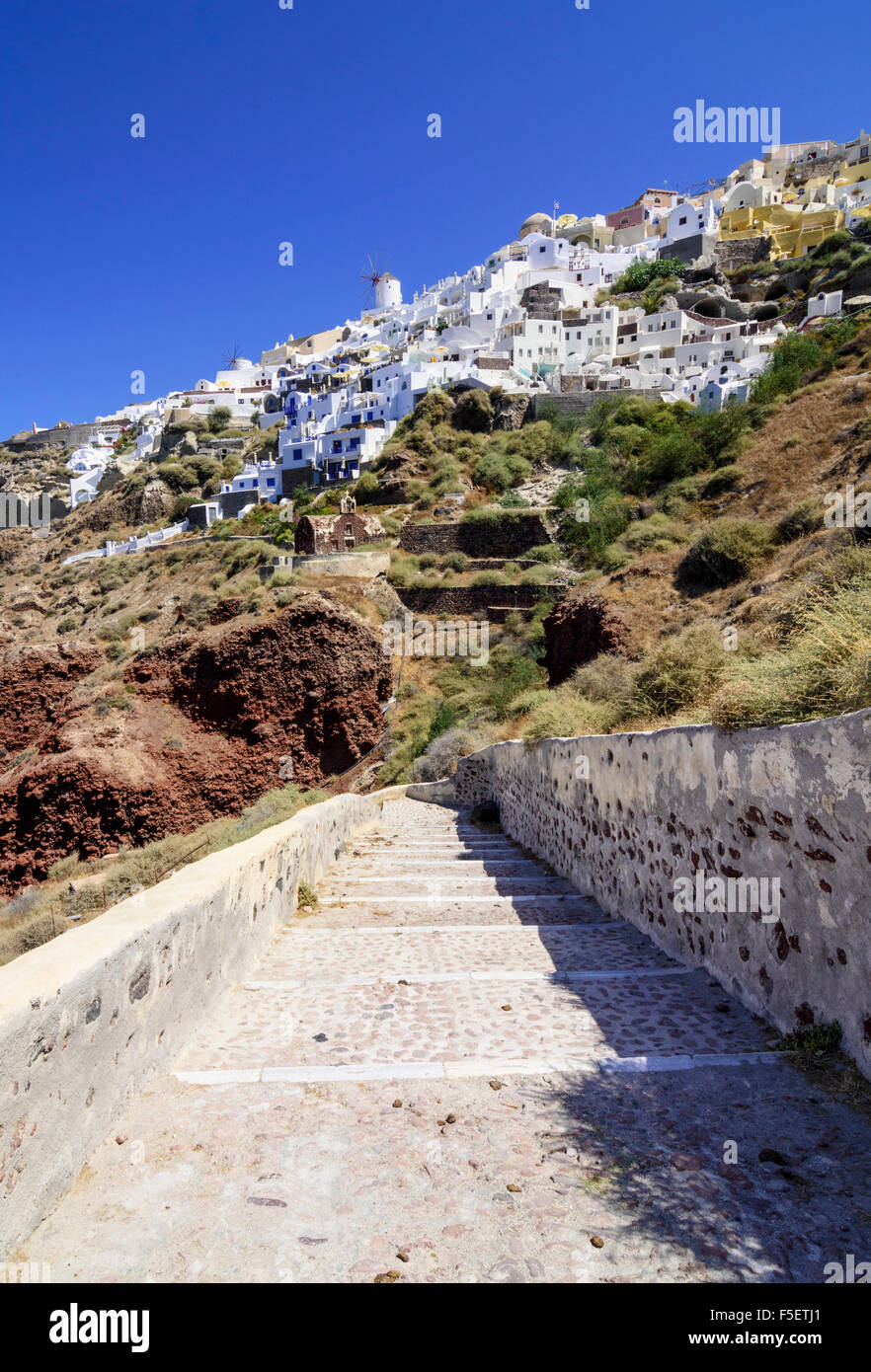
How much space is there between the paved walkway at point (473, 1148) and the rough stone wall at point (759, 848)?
270 millimetres

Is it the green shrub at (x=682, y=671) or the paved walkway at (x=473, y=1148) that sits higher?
the green shrub at (x=682, y=671)

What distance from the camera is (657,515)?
2344cm

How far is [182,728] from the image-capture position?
18.9 m

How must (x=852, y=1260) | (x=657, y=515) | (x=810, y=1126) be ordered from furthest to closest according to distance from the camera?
(x=657, y=515) → (x=810, y=1126) → (x=852, y=1260)

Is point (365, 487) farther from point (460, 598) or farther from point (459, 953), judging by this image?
point (459, 953)

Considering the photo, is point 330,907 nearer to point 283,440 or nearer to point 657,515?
point 657,515

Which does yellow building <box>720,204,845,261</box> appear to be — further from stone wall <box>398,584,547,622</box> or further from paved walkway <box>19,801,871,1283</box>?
paved walkway <box>19,801,871,1283</box>

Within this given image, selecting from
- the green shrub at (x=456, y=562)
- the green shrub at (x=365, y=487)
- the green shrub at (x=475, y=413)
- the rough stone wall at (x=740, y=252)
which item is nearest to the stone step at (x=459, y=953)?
the green shrub at (x=456, y=562)

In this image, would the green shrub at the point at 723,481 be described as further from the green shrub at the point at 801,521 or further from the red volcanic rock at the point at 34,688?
the red volcanic rock at the point at 34,688

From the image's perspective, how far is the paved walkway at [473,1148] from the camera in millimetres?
1918

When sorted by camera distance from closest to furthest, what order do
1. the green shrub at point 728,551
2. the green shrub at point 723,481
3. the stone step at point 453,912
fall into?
the stone step at point 453,912
the green shrub at point 728,551
the green shrub at point 723,481
